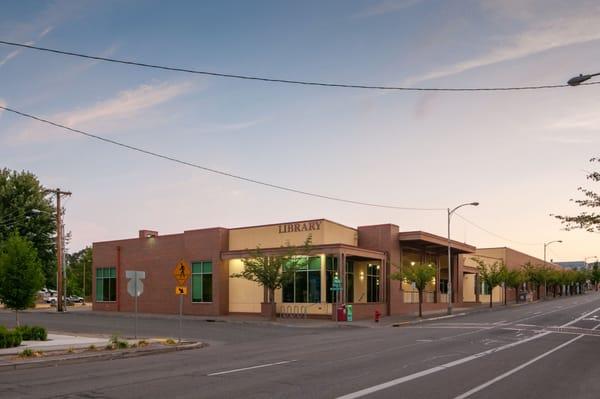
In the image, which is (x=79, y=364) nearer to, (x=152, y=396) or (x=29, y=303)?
(x=152, y=396)

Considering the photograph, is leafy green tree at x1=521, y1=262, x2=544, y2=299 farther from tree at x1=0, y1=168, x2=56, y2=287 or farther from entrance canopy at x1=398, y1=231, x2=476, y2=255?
tree at x1=0, y1=168, x2=56, y2=287

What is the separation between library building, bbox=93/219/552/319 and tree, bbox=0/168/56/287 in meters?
13.3

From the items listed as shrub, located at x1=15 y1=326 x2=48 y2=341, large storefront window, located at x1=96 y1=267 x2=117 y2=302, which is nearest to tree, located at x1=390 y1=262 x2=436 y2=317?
large storefront window, located at x1=96 y1=267 x2=117 y2=302

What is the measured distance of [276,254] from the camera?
41812mm

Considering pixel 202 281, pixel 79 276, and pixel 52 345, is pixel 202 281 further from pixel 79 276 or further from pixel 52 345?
pixel 79 276

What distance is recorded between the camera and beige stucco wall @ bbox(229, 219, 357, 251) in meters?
44.2

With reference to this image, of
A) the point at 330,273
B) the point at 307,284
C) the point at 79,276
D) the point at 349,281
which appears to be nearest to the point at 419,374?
the point at 330,273

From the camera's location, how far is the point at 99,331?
31062mm

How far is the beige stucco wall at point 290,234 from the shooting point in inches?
1738

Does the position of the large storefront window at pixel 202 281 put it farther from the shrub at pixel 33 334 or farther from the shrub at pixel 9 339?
the shrub at pixel 9 339

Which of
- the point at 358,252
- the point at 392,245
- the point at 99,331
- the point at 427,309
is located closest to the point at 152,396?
the point at 99,331

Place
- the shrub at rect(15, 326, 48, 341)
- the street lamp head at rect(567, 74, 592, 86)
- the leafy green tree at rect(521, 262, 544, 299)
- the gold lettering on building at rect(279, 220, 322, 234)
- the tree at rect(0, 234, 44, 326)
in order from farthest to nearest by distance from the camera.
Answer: the leafy green tree at rect(521, 262, 544, 299) < the gold lettering on building at rect(279, 220, 322, 234) < the tree at rect(0, 234, 44, 326) < the shrub at rect(15, 326, 48, 341) < the street lamp head at rect(567, 74, 592, 86)

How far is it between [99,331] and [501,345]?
19.5 m

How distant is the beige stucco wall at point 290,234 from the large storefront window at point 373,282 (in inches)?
98.6
